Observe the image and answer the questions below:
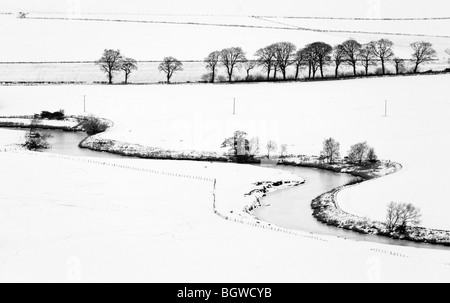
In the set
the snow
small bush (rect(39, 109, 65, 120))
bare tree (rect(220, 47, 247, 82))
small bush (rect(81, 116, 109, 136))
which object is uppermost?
bare tree (rect(220, 47, 247, 82))

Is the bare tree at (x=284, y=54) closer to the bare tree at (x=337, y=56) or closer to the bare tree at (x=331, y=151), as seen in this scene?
the bare tree at (x=337, y=56)

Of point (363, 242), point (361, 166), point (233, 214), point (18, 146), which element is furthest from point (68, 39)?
point (363, 242)

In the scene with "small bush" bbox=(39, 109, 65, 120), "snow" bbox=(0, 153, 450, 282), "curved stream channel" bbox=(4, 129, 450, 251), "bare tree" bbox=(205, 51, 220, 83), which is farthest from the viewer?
"bare tree" bbox=(205, 51, 220, 83)

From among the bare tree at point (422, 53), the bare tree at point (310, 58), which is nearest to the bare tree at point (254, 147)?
the bare tree at point (310, 58)

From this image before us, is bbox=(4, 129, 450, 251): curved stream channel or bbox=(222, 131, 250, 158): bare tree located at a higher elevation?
bbox=(222, 131, 250, 158): bare tree

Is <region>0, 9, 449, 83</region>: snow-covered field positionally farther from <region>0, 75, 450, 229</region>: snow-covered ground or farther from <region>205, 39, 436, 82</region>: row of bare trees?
<region>0, 75, 450, 229</region>: snow-covered ground

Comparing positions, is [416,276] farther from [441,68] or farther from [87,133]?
[441,68]

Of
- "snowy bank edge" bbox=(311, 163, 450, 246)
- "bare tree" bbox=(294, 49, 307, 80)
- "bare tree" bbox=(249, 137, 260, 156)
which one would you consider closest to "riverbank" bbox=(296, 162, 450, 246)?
"snowy bank edge" bbox=(311, 163, 450, 246)
